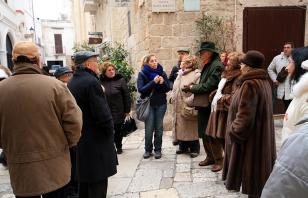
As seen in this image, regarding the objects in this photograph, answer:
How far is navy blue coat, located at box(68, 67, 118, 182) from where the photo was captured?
296cm

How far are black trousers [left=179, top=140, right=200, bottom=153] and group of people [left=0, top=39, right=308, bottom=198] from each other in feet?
1.80

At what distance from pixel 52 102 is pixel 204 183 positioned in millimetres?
2432

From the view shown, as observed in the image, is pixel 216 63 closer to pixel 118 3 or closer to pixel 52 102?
pixel 52 102

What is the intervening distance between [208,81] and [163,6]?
3.18 meters

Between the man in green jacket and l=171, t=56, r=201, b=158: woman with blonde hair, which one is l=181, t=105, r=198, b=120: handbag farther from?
the man in green jacket

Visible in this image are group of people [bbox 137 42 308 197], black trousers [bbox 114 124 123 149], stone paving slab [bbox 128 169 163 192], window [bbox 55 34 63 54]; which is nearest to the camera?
group of people [bbox 137 42 308 197]

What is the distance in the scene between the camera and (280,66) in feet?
21.1

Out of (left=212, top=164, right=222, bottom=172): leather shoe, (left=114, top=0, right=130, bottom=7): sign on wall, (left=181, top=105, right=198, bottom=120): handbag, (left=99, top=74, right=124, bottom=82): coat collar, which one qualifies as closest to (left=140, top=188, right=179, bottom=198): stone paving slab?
(left=212, top=164, right=222, bottom=172): leather shoe

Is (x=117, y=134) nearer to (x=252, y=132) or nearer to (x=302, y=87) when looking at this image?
(x=252, y=132)

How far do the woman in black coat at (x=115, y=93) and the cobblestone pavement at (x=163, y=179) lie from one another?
0.74 metres

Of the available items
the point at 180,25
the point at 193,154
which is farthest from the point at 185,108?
the point at 180,25

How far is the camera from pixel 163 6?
7031mm

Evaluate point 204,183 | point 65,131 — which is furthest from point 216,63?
point 65,131

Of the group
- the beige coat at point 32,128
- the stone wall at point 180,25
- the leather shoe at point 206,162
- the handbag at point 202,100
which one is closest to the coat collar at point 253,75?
the handbag at point 202,100
